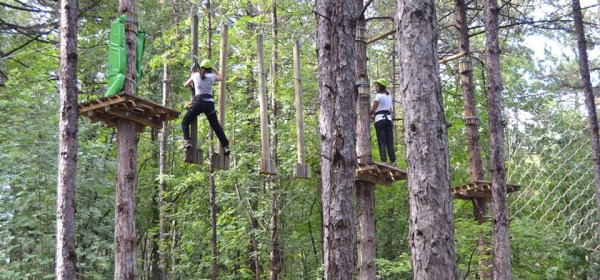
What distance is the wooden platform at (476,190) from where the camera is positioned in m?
8.94

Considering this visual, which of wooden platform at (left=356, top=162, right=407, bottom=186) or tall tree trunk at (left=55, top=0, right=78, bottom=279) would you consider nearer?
tall tree trunk at (left=55, top=0, right=78, bottom=279)

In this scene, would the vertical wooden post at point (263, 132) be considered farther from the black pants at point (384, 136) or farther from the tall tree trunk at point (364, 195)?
the black pants at point (384, 136)

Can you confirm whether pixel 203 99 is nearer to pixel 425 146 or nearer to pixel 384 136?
pixel 384 136

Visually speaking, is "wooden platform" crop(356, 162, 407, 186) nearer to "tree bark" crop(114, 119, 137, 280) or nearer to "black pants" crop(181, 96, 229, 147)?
"black pants" crop(181, 96, 229, 147)

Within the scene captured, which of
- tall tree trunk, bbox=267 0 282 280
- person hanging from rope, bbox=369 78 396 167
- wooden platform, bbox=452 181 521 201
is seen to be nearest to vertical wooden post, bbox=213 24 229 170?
person hanging from rope, bbox=369 78 396 167

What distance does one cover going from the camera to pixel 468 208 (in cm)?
1385

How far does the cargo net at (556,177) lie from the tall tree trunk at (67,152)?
31.7 ft

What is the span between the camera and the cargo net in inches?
504

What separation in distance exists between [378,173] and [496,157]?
202cm

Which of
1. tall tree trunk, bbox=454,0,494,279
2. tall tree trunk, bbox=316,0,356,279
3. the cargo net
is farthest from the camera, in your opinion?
the cargo net

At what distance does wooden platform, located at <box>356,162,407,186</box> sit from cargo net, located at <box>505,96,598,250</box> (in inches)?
245

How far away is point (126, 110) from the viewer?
6.12 metres

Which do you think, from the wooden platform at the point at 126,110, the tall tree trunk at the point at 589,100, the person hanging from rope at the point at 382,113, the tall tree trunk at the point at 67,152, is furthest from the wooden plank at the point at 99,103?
the tall tree trunk at the point at 589,100

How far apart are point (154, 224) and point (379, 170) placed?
1095cm
